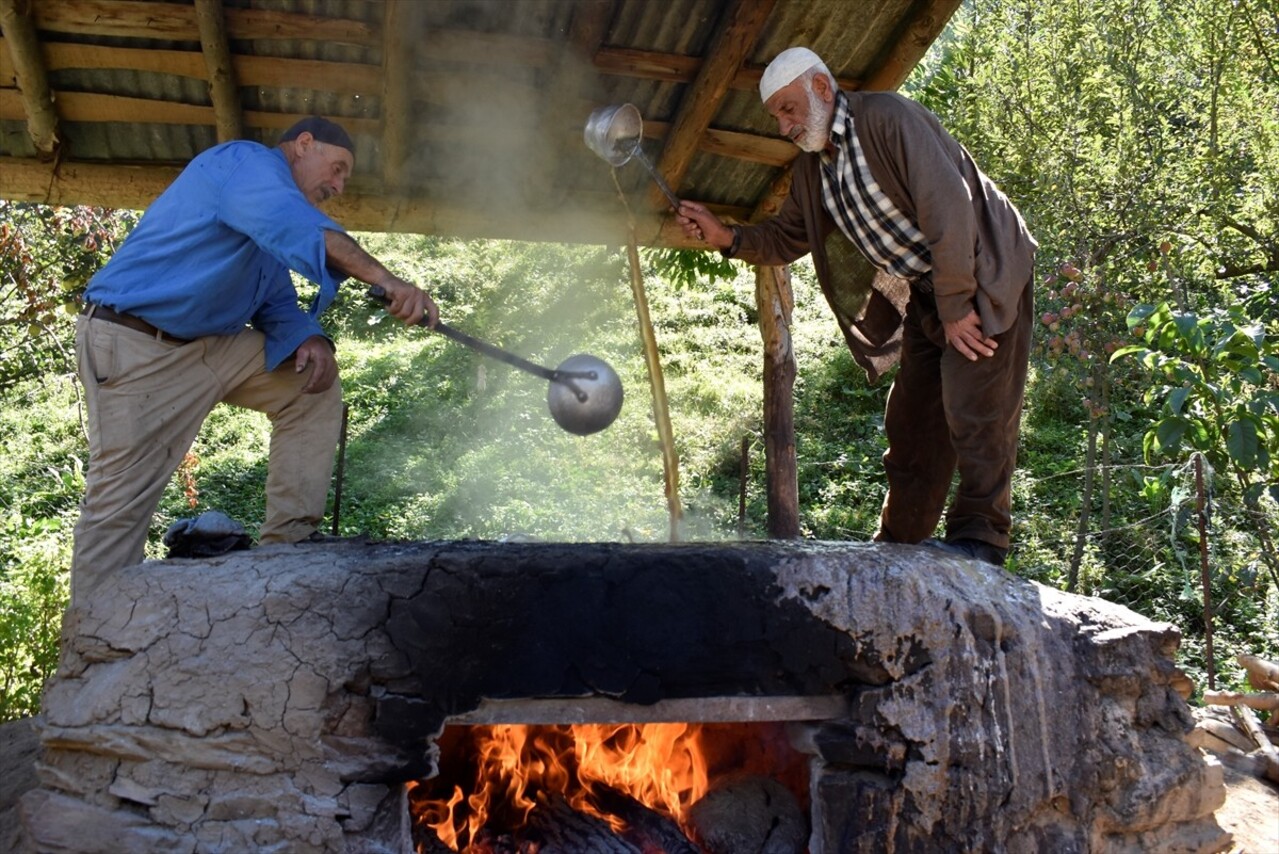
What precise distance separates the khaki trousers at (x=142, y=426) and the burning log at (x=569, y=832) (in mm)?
1162

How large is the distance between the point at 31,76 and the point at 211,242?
1244 millimetres

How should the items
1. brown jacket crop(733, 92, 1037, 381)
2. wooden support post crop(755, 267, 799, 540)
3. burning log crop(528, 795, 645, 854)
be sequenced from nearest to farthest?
burning log crop(528, 795, 645, 854)
brown jacket crop(733, 92, 1037, 381)
wooden support post crop(755, 267, 799, 540)

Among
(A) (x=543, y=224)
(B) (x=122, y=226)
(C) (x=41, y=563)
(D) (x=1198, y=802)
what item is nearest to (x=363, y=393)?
(B) (x=122, y=226)

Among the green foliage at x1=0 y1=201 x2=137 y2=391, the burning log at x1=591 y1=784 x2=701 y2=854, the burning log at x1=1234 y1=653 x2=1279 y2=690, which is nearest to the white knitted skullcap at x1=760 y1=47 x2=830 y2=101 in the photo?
the burning log at x1=591 y1=784 x2=701 y2=854

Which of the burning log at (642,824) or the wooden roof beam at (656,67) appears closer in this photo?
the burning log at (642,824)

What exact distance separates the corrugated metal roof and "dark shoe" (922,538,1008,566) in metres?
1.88

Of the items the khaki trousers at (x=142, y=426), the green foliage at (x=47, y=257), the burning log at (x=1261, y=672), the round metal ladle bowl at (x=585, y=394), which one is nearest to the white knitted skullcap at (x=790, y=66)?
the round metal ladle bowl at (x=585, y=394)

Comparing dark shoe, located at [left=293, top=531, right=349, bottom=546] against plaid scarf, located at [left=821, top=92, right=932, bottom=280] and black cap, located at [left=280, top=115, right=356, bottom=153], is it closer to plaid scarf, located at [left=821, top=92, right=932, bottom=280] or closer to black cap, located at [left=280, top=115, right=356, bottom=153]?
black cap, located at [left=280, top=115, right=356, bottom=153]

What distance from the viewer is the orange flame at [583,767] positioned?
2.83 m

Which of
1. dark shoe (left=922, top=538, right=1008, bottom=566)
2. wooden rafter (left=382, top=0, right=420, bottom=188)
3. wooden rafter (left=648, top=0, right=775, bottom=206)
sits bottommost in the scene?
dark shoe (left=922, top=538, right=1008, bottom=566)

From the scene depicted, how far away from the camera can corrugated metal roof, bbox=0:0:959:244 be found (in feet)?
12.0

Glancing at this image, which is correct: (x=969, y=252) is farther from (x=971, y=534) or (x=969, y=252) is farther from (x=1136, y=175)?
(x=1136, y=175)

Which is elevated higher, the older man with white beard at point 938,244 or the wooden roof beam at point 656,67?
the wooden roof beam at point 656,67

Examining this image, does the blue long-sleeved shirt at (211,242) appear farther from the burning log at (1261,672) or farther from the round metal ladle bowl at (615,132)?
the burning log at (1261,672)
